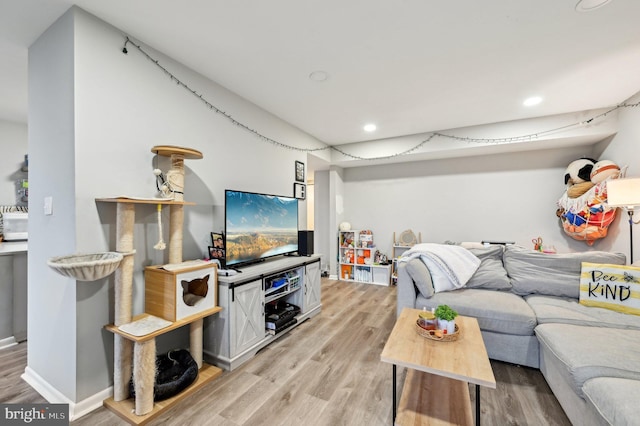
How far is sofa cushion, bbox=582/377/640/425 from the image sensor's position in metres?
1.07

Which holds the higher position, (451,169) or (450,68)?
(450,68)

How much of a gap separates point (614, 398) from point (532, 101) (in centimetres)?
292

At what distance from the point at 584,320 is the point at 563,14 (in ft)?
6.81

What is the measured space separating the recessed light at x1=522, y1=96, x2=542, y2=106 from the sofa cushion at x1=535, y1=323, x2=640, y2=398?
231cm

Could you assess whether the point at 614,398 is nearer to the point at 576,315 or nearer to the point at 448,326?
the point at 448,326

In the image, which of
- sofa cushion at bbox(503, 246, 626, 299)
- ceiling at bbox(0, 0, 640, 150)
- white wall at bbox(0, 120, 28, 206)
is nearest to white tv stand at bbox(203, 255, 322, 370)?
ceiling at bbox(0, 0, 640, 150)

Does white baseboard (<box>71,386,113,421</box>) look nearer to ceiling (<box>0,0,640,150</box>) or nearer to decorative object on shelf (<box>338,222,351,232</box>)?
ceiling (<box>0,0,640,150</box>)

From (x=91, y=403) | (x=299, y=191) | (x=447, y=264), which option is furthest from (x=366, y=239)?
(x=91, y=403)

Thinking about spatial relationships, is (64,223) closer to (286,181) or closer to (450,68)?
(286,181)

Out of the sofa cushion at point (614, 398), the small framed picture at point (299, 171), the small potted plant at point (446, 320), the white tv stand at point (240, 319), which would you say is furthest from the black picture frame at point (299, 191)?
the sofa cushion at point (614, 398)

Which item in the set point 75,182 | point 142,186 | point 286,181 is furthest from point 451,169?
point 75,182

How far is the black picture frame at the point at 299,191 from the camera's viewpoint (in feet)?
12.2

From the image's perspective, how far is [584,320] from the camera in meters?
1.92

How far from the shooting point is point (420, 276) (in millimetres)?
2482
